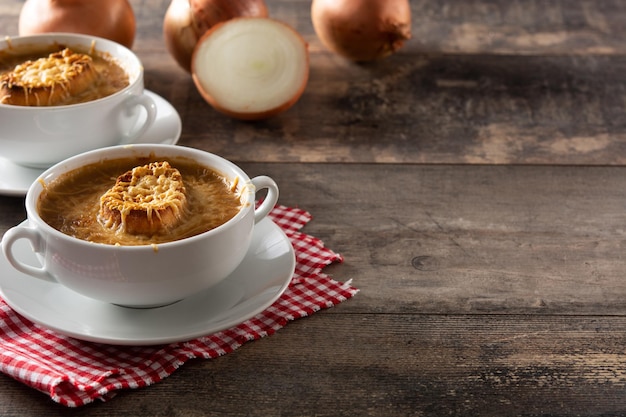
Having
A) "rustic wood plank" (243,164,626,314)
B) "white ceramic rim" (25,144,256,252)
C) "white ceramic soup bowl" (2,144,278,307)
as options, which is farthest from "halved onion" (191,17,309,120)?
"white ceramic soup bowl" (2,144,278,307)

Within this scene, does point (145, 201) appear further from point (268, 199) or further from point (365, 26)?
point (365, 26)

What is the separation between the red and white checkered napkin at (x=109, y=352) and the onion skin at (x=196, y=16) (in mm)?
719

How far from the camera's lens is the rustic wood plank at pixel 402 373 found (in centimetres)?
88

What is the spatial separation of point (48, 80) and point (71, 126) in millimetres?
83

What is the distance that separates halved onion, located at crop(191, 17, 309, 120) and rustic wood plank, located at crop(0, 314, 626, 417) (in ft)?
1.94

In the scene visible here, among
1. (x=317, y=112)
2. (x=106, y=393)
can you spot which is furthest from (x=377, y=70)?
(x=106, y=393)

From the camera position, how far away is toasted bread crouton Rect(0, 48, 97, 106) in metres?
1.24

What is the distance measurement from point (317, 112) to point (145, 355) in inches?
29.5

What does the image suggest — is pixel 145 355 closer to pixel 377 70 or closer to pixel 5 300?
pixel 5 300

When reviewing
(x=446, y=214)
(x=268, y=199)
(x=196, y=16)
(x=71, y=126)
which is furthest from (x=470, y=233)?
(x=196, y=16)

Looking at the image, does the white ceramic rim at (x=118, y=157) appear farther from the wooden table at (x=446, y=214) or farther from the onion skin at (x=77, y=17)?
the onion skin at (x=77, y=17)

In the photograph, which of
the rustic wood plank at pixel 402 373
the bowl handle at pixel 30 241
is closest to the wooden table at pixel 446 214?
the rustic wood plank at pixel 402 373

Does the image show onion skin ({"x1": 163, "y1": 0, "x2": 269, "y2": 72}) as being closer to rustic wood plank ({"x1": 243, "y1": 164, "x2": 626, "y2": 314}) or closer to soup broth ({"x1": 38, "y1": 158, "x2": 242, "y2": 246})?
rustic wood plank ({"x1": 243, "y1": 164, "x2": 626, "y2": 314})

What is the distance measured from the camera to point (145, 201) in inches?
37.7
